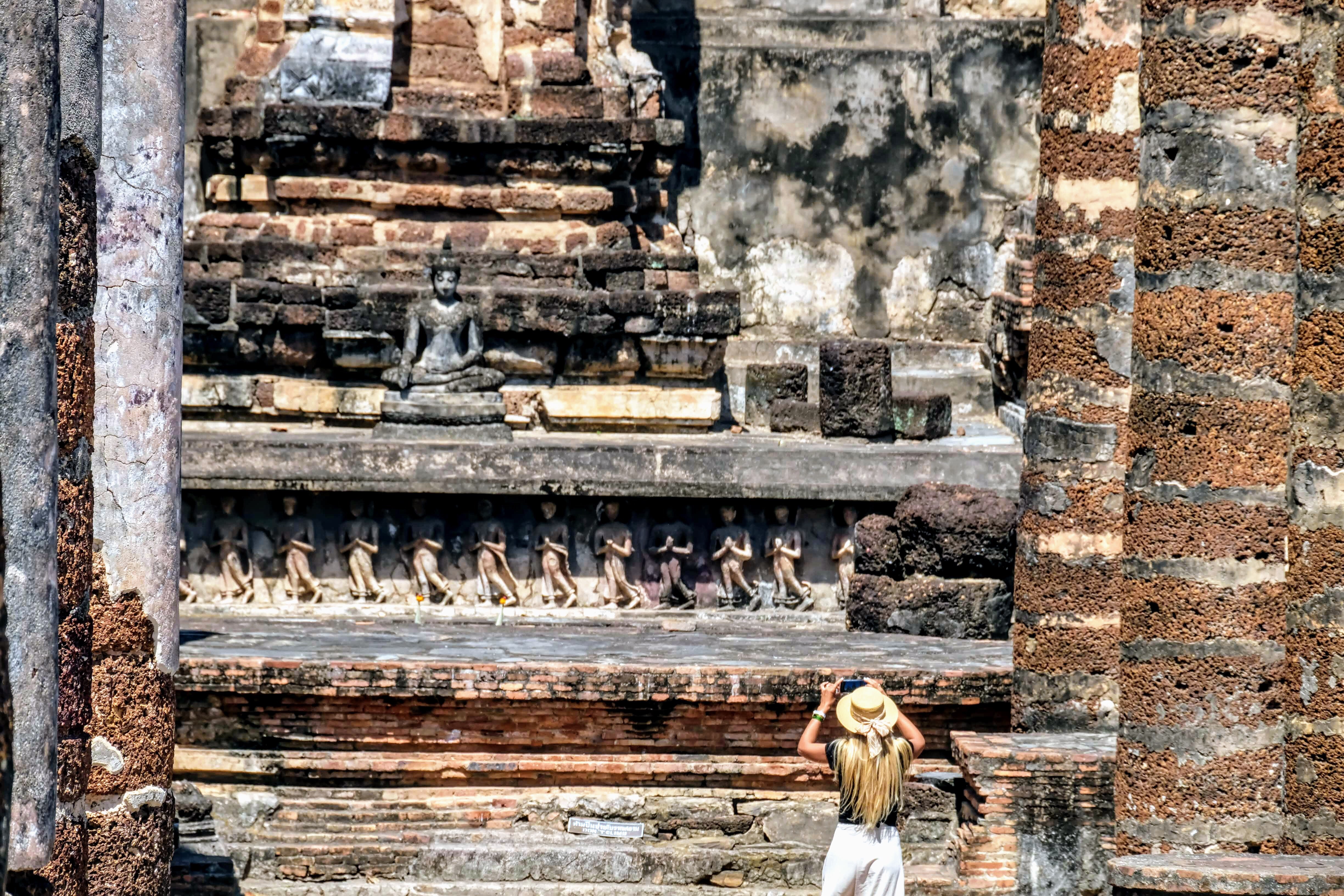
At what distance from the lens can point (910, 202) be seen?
19.8 metres

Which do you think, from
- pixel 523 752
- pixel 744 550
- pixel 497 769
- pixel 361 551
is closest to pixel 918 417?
pixel 744 550

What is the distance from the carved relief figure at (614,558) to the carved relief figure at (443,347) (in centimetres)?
164

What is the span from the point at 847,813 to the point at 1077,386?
3131mm

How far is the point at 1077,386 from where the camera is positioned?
9.79m

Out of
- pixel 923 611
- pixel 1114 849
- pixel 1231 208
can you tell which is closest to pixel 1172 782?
→ pixel 1114 849

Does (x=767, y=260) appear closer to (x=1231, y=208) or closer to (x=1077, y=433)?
(x=1077, y=433)

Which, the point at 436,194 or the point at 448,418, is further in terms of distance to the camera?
the point at 436,194

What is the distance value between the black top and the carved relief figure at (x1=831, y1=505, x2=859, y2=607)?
6233mm

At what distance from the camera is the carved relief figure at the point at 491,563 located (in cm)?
1379

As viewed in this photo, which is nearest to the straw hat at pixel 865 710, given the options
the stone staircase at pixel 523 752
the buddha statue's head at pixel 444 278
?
the stone staircase at pixel 523 752

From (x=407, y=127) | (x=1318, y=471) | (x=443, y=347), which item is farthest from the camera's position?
(x=407, y=127)

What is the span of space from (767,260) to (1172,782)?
1291cm

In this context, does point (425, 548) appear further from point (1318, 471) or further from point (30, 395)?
point (30, 395)

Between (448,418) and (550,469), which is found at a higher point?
(448,418)
